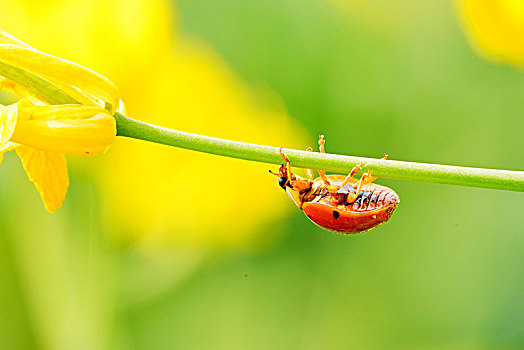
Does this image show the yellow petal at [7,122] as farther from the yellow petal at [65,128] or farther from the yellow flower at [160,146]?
the yellow flower at [160,146]

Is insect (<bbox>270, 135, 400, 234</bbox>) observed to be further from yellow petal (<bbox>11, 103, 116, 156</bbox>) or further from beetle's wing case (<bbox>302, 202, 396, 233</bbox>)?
yellow petal (<bbox>11, 103, 116, 156</bbox>)

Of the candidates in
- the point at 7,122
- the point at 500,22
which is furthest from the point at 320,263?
the point at 7,122

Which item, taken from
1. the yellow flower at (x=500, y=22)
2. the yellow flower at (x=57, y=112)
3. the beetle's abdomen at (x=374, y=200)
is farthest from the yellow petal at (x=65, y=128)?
the yellow flower at (x=500, y=22)

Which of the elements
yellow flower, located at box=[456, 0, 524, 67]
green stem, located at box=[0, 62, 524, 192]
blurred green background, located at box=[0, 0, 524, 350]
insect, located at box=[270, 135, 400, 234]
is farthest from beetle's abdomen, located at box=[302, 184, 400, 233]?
blurred green background, located at box=[0, 0, 524, 350]

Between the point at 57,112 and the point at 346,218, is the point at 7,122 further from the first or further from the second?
the point at 346,218

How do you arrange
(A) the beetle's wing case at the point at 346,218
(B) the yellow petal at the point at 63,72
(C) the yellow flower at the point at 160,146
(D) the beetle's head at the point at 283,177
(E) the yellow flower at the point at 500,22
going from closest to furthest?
(B) the yellow petal at the point at 63,72 → (A) the beetle's wing case at the point at 346,218 → (D) the beetle's head at the point at 283,177 → (E) the yellow flower at the point at 500,22 → (C) the yellow flower at the point at 160,146

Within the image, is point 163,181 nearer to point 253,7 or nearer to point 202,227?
point 202,227

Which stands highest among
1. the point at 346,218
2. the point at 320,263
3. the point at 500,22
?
the point at 500,22
